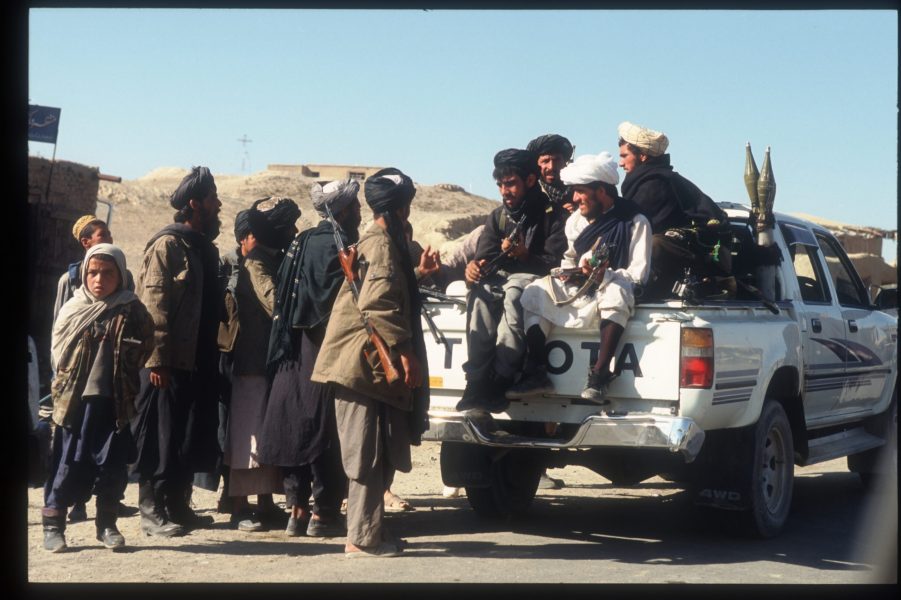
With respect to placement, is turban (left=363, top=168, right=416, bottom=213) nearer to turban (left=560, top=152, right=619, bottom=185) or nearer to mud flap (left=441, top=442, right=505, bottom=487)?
turban (left=560, top=152, right=619, bottom=185)

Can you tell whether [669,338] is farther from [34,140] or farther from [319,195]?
[34,140]

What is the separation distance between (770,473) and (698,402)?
1.25 m

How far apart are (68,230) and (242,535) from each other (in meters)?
11.9

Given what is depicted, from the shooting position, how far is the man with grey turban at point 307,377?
6.54 metres

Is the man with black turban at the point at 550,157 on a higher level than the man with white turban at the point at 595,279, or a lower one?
higher

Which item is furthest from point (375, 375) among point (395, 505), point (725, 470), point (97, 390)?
point (395, 505)

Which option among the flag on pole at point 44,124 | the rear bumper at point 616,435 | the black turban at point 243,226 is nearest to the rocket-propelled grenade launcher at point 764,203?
the rear bumper at point 616,435

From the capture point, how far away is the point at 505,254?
6.95 metres

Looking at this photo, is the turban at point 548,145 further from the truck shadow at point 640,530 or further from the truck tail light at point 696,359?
the truck shadow at point 640,530

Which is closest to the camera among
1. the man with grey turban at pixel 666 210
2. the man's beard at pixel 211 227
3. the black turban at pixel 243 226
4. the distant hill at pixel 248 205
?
the man's beard at pixel 211 227

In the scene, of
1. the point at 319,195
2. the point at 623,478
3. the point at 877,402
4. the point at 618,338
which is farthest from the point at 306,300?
the point at 877,402

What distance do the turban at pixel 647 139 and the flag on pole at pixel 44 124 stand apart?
13389 millimetres

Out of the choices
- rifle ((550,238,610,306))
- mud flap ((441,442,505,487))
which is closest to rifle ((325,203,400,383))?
rifle ((550,238,610,306))

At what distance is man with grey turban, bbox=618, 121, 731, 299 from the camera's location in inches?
282
